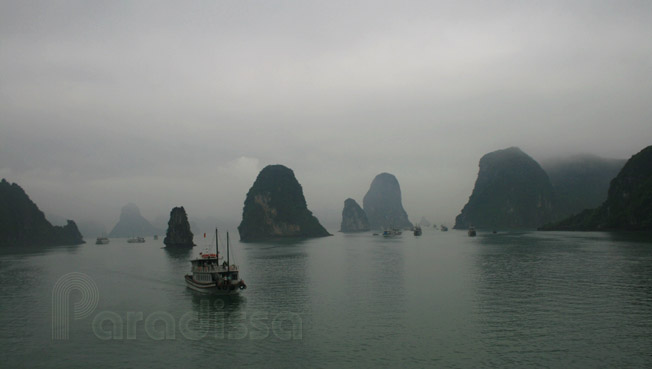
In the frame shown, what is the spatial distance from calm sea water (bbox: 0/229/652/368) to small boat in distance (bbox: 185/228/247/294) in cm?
158

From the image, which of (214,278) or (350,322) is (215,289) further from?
(350,322)

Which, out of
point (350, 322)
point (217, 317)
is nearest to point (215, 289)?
point (217, 317)

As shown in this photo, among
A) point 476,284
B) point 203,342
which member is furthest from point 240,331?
point 476,284

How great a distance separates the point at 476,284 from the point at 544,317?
22.1 metres

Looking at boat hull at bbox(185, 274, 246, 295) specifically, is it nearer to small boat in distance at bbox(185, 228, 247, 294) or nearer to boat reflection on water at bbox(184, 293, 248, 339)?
small boat in distance at bbox(185, 228, 247, 294)

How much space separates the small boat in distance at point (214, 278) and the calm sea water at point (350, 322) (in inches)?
62.4

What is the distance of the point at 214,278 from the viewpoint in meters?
61.9

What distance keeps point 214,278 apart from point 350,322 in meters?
26.9

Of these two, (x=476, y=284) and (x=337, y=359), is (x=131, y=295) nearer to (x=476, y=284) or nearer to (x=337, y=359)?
(x=337, y=359)

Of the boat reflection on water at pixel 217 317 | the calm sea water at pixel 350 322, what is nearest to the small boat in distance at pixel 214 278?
the boat reflection on water at pixel 217 317

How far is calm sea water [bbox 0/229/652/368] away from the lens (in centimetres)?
3225

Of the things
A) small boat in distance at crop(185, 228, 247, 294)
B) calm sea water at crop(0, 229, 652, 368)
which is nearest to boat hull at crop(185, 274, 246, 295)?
small boat in distance at crop(185, 228, 247, 294)

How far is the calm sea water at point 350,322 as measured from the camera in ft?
106

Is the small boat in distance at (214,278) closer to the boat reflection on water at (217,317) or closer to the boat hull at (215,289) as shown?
the boat hull at (215,289)
